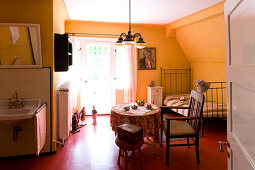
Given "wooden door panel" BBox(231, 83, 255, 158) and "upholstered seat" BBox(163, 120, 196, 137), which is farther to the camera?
"upholstered seat" BBox(163, 120, 196, 137)

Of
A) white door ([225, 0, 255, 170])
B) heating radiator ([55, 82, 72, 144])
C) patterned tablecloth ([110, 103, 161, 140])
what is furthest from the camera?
heating radiator ([55, 82, 72, 144])

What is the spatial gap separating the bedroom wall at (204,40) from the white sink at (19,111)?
3.90m

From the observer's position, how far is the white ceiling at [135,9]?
11.4 ft

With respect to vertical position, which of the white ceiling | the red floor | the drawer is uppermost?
the white ceiling

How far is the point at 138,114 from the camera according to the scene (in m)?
2.68

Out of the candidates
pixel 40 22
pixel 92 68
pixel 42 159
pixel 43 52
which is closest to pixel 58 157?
pixel 42 159

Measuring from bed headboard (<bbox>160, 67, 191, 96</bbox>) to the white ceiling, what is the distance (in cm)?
170

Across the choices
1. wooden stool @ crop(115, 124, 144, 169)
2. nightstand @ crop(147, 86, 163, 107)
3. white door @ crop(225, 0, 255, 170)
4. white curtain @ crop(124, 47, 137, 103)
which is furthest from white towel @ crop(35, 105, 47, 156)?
nightstand @ crop(147, 86, 163, 107)

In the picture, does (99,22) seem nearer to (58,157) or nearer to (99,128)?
(99,128)

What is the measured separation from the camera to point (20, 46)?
257 centimetres

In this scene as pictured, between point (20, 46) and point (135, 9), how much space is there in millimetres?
2549

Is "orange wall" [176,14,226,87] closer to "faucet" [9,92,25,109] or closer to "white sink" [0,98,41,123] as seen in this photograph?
"white sink" [0,98,41,123]

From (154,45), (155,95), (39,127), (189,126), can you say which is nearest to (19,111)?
(39,127)

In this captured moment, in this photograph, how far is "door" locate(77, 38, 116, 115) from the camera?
16.0 ft
